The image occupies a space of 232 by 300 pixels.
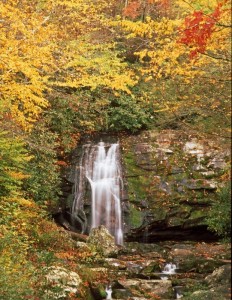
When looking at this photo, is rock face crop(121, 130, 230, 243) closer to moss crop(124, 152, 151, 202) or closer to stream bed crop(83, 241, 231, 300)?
moss crop(124, 152, 151, 202)

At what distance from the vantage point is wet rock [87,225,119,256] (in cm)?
1233

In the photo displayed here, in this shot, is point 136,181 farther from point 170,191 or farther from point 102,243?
point 102,243

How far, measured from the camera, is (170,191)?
15727 mm

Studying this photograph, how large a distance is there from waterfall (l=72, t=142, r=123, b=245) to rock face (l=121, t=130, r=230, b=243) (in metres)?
0.40

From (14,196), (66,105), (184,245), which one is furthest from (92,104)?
(14,196)

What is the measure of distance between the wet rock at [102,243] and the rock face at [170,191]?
2.18 m

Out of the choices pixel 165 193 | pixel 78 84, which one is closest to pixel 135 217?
pixel 165 193

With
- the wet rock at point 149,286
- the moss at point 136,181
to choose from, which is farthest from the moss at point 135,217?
the wet rock at point 149,286

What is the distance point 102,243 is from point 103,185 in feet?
12.4

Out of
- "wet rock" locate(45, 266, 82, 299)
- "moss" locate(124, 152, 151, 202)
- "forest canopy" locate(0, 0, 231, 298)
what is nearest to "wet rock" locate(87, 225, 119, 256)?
"forest canopy" locate(0, 0, 231, 298)

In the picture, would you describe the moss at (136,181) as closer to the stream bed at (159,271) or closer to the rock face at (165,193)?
the rock face at (165,193)

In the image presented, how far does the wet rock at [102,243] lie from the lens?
12334 mm

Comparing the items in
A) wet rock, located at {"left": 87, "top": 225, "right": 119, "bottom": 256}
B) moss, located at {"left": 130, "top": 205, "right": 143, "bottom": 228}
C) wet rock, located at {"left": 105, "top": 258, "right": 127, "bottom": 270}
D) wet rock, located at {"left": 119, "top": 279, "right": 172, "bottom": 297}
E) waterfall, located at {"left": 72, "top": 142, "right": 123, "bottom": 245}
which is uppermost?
waterfall, located at {"left": 72, "top": 142, "right": 123, "bottom": 245}

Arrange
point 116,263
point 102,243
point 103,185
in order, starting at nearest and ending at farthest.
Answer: point 116,263 < point 102,243 < point 103,185
